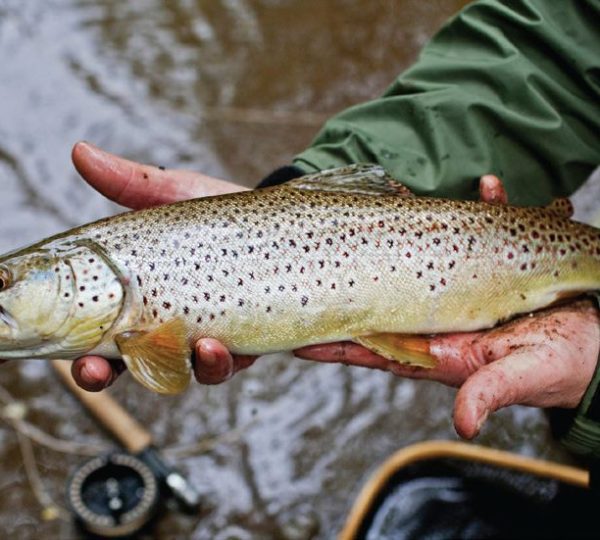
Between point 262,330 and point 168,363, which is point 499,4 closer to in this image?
point 262,330

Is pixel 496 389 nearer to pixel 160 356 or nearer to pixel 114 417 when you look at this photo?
pixel 160 356

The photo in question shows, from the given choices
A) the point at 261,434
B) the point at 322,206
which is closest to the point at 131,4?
the point at 261,434

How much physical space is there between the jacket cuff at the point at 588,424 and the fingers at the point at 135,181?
1329 mm

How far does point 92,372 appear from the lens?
211cm

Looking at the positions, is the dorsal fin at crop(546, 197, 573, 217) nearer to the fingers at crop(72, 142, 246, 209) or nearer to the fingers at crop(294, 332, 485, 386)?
the fingers at crop(294, 332, 485, 386)

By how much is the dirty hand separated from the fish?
0.06 meters

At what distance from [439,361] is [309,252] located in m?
0.51

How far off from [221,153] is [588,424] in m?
3.44

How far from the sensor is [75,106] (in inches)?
215

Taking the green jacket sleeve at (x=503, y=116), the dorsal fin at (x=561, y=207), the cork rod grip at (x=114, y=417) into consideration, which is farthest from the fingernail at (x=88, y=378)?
the dorsal fin at (x=561, y=207)

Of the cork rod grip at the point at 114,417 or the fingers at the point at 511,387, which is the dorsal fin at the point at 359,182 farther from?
the cork rod grip at the point at 114,417

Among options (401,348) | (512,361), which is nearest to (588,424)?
(512,361)

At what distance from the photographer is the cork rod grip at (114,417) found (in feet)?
10.7

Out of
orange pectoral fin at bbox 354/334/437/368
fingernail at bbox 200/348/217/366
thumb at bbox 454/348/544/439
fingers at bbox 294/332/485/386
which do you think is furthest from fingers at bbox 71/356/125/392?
thumb at bbox 454/348/544/439
